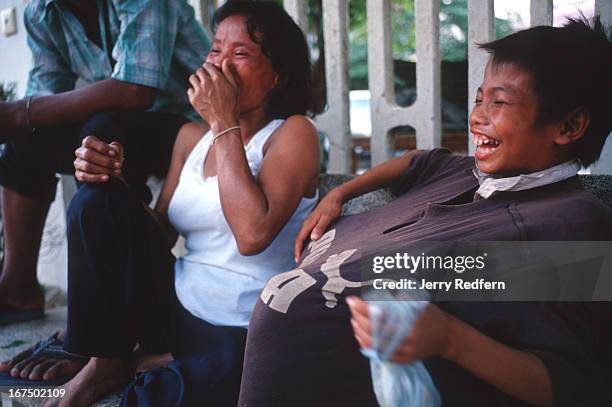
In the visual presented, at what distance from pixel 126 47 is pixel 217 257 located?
0.85 meters

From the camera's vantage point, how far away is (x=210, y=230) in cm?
194

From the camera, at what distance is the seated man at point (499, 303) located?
103 centimetres

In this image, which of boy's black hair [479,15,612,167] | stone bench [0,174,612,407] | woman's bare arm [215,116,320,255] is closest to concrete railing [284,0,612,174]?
stone bench [0,174,612,407]

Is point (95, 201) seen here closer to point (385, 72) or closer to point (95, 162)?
point (95, 162)

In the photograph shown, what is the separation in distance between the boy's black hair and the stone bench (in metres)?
0.49

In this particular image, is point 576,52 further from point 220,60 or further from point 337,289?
point 220,60

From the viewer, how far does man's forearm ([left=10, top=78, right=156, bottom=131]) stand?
7.19 feet

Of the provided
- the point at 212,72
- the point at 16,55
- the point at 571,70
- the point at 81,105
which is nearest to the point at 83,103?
the point at 81,105

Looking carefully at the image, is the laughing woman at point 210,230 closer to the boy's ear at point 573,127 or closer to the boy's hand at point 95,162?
the boy's hand at point 95,162

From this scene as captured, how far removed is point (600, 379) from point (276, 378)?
60 cm

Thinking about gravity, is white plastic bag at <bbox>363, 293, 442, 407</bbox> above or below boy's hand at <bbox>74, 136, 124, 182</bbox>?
below

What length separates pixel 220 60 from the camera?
1.93m

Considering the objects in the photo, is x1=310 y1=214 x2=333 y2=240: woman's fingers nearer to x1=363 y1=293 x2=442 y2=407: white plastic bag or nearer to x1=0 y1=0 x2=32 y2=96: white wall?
x1=363 y1=293 x2=442 y2=407: white plastic bag

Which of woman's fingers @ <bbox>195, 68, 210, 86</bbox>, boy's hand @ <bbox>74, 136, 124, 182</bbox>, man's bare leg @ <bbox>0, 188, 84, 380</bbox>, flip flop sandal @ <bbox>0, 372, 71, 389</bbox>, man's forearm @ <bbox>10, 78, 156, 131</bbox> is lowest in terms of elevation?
flip flop sandal @ <bbox>0, 372, 71, 389</bbox>
